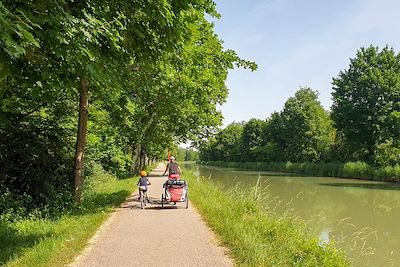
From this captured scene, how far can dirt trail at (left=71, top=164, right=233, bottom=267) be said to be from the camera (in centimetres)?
691

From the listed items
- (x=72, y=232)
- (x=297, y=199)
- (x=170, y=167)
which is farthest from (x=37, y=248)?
(x=297, y=199)

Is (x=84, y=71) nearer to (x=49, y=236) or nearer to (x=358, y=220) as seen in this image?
(x=49, y=236)

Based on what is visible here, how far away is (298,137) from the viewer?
233 ft

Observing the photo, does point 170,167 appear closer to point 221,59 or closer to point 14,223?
point 221,59

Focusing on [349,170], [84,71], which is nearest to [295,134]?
[349,170]

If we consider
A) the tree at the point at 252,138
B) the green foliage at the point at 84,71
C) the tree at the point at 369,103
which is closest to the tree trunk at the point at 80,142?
the green foliage at the point at 84,71

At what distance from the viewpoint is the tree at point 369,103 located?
45.1 metres

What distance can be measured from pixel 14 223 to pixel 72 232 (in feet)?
6.78

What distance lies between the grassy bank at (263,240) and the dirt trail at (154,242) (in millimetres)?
307

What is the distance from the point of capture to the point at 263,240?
27.5ft

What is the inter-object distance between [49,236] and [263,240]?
4.72 metres

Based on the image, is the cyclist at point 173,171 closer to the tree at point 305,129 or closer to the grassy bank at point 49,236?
the grassy bank at point 49,236

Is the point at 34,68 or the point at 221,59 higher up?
the point at 221,59

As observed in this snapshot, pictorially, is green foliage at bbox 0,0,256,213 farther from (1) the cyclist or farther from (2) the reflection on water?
(2) the reflection on water
